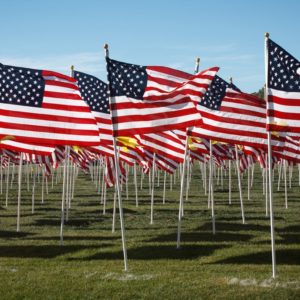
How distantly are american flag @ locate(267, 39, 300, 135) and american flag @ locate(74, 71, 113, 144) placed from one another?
25.9 ft

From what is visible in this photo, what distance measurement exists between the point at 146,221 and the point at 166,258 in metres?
8.46

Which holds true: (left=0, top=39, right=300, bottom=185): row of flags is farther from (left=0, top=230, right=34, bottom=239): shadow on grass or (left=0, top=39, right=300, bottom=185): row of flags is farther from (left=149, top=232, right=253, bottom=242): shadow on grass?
(left=0, top=230, right=34, bottom=239): shadow on grass

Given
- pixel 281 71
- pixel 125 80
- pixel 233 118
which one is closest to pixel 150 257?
pixel 233 118

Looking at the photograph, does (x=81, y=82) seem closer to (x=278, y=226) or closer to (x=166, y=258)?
(x=166, y=258)

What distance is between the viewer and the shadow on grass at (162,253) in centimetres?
1619

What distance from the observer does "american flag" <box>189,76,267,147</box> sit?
1732 cm

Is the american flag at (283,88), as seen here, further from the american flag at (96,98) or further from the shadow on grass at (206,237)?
the american flag at (96,98)

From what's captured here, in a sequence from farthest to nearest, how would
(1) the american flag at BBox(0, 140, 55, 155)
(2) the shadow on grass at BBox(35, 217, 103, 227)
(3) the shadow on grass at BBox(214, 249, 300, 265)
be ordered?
(2) the shadow on grass at BBox(35, 217, 103, 227) → (1) the american flag at BBox(0, 140, 55, 155) → (3) the shadow on grass at BBox(214, 249, 300, 265)

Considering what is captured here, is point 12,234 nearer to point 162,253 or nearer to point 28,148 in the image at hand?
point 28,148

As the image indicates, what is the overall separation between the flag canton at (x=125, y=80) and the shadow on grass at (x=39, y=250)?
16.8 ft

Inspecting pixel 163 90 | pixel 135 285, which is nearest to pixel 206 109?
pixel 163 90

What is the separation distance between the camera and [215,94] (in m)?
18.3

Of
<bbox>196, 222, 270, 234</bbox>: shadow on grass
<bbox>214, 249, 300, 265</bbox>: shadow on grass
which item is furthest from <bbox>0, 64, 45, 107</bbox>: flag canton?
<bbox>196, 222, 270, 234</bbox>: shadow on grass

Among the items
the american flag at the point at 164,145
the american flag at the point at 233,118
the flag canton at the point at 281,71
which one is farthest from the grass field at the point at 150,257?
the flag canton at the point at 281,71
